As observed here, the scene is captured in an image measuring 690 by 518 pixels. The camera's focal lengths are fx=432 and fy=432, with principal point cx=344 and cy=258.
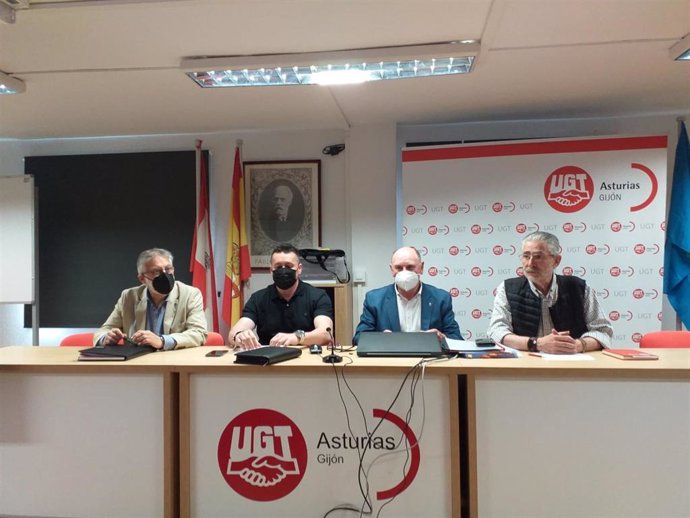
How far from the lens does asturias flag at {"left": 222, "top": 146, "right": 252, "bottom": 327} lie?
153 inches

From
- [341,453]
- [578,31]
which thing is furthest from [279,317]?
[578,31]

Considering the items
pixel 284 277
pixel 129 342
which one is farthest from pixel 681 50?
pixel 129 342

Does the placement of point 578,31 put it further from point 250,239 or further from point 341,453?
point 250,239

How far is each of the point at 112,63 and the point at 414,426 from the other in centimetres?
252

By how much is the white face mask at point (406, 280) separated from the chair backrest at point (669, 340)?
1.26m

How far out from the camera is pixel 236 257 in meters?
3.92

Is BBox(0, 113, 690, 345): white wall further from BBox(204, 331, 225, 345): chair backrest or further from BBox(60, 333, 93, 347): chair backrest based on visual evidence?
BBox(60, 333, 93, 347): chair backrest

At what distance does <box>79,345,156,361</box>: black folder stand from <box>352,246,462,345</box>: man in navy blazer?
121cm

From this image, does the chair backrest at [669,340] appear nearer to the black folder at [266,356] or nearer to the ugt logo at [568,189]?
the ugt logo at [568,189]

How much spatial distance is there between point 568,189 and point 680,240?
92 cm

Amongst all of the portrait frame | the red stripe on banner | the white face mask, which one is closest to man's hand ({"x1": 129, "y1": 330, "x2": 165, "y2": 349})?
the white face mask

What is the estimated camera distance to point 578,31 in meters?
2.19

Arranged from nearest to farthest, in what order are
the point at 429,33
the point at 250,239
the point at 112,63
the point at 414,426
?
the point at 414,426, the point at 429,33, the point at 112,63, the point at 250,239

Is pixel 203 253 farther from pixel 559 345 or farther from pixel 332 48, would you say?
pixel 559 345
